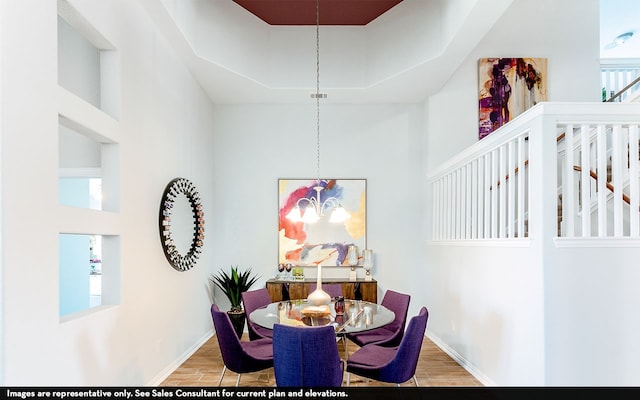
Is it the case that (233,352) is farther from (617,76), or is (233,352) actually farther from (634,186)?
(617,76)

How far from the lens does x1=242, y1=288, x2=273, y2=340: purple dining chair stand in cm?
394

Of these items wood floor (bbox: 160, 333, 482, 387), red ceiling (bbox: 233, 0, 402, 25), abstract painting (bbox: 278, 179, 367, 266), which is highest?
red ceiling (bbox: 233, 0, 402, 25)

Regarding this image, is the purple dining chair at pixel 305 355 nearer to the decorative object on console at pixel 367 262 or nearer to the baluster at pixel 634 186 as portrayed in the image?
the baluster at pixel 634 186

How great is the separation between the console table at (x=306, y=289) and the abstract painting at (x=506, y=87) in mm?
2442

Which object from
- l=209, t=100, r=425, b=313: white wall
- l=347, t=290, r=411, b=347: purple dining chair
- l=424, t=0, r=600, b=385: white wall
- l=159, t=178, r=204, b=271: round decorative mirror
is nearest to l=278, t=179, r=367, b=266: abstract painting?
l=209, t=100, r=425, b=313: white wall

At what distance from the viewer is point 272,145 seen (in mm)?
6277

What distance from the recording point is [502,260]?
3486 millimetres

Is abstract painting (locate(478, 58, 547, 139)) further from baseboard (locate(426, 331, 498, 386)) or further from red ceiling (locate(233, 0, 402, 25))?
baseboard (locate(426, 331, 498, 386))

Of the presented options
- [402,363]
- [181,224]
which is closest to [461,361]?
[402,363]

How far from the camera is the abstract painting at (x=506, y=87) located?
5.76 metres

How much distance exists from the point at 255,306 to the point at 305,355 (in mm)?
1807

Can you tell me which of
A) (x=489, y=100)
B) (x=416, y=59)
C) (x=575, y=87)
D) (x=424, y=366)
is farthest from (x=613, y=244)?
(x=575, y=87)

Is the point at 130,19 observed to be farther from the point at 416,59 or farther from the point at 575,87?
the point at 575,87

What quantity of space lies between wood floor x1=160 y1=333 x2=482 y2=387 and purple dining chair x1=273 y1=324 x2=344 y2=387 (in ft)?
4.09
